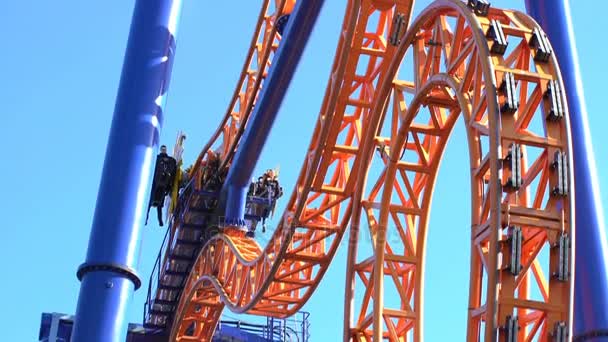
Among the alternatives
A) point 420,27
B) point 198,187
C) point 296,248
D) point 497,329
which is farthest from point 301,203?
point 497,329

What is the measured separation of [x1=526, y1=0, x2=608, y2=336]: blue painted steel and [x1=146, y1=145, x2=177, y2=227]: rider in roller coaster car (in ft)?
35.3

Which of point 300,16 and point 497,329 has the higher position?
point 300,16

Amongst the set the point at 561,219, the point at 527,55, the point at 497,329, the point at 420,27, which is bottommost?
the point at 497,329

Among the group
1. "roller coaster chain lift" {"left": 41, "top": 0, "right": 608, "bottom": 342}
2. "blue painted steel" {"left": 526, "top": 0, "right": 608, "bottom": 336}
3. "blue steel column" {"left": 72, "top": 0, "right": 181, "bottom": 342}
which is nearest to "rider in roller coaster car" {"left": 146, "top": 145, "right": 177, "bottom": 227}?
"roller coaster chain lift" {"left": 41, "top": 0, "right": 608, "bottom": 342}

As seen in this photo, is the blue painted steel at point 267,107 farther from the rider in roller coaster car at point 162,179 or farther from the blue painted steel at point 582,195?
the blue painted steel at point 582,195

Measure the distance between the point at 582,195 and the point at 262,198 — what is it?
38.2ft

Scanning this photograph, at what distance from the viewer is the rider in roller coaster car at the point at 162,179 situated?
74.9 feet

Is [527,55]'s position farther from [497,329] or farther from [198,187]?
[198,187]

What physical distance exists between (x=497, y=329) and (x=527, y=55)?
10.7ft

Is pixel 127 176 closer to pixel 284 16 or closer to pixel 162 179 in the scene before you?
pixel 284 16

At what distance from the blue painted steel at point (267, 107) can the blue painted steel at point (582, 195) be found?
4.60 m

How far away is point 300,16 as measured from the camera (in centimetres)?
1764

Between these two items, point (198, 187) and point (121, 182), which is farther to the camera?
point (198, 187)

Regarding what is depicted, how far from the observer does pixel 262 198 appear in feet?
78.2
